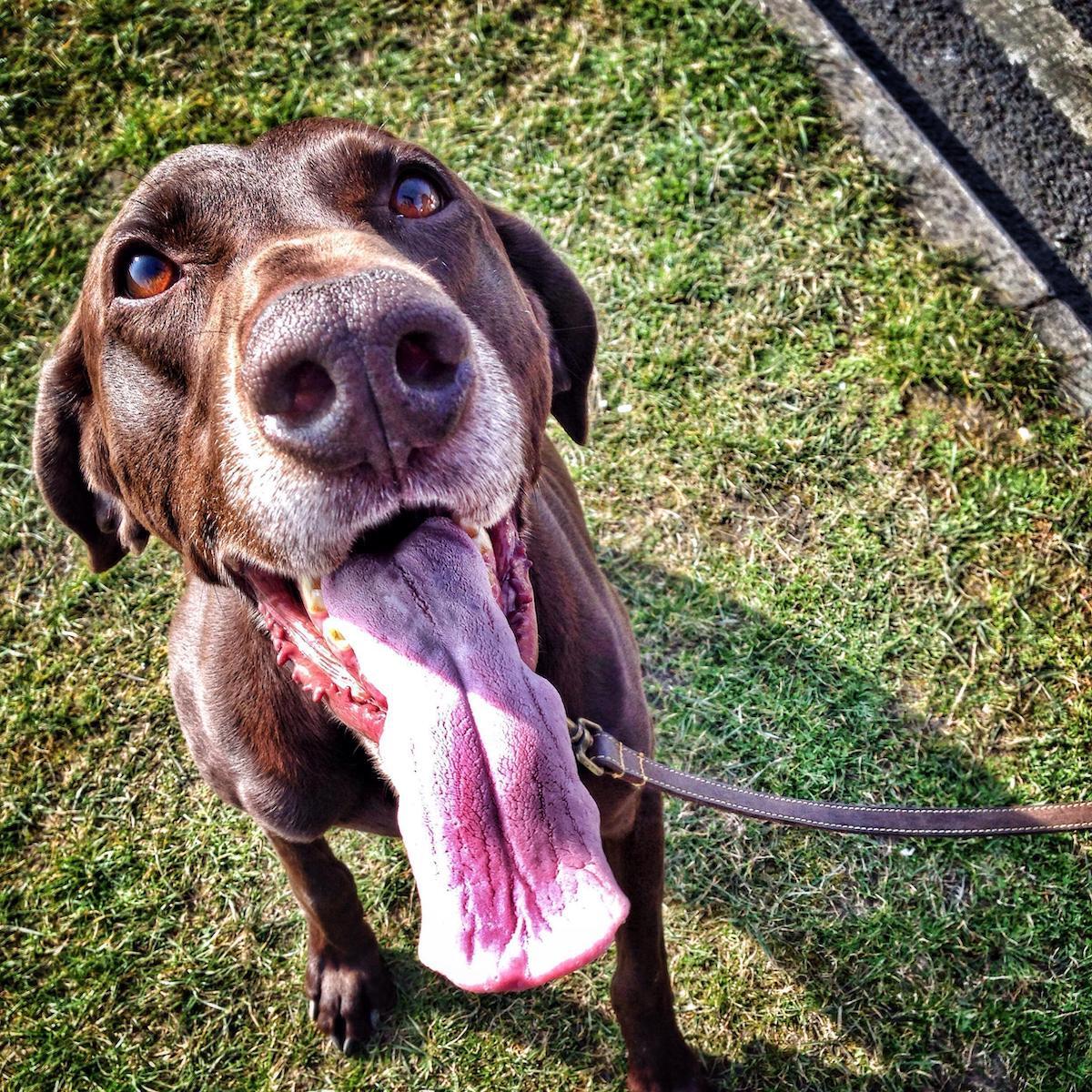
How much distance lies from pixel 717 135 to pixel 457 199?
3.01 meters

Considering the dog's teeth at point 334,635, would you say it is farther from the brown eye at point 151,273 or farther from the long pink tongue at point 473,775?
the brown eye at point 151,273

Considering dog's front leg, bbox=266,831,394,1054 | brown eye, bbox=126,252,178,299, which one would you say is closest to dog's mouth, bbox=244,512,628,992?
brown eye, bbox=126,252,178,299

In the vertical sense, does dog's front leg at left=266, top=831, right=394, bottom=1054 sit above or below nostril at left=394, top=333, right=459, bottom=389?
below

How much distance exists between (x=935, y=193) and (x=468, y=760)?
12.8 feet

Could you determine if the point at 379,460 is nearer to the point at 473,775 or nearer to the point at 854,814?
the point at 473,775

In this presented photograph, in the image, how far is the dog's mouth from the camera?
81.8 inches

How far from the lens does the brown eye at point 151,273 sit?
2.43 metres

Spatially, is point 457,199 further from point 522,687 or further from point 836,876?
point 836,876

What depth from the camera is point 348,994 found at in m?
3.65

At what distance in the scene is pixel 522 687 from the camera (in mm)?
2225

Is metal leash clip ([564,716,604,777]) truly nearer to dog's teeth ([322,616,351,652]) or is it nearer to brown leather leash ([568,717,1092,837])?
brown leather leash ([568,717,1092,837])

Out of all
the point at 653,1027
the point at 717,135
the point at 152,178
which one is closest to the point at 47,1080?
the point at 653,1027

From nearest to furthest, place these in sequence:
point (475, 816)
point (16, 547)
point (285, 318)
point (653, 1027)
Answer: point (285, 318)
point (475, 816)
point (653, 1027)
point (16, 547)

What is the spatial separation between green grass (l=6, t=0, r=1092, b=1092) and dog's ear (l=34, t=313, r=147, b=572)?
1649 millimetres
